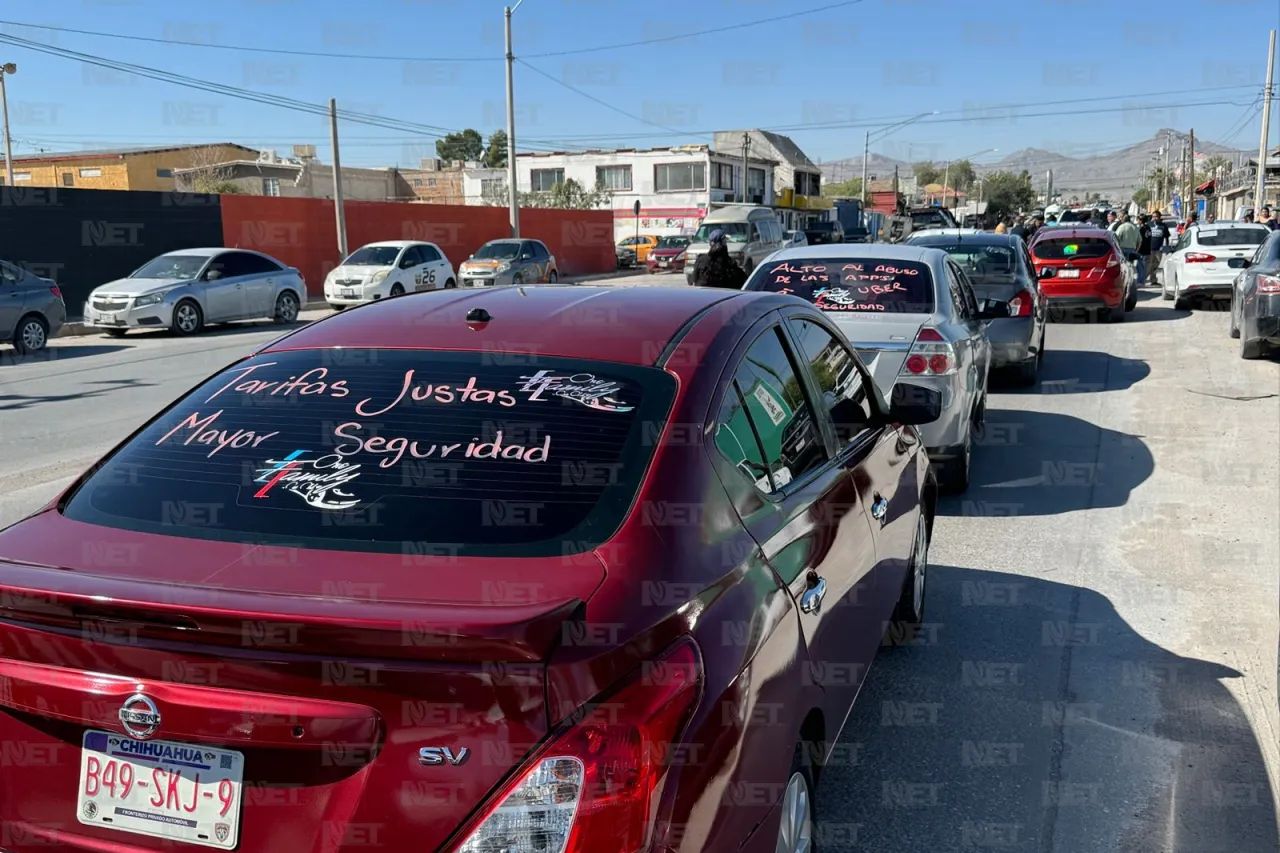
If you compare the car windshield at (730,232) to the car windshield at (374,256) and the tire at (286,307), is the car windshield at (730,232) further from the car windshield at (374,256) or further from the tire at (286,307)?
the tire at (286,307)

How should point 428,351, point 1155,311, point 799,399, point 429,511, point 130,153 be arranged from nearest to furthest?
point 429,511 < point 428,351 < point 799,399 < point 1155,311 < point 130,153

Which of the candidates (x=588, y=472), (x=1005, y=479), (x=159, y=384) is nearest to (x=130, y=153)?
(x=159, y=384)

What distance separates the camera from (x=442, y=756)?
6.07 ft

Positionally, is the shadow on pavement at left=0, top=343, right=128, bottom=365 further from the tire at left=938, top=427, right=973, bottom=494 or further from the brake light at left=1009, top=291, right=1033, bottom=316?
the tire at left=938, top=427, right=973, bottom=494

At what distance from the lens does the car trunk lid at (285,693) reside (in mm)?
1857

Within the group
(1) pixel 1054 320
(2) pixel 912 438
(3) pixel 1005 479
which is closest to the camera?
(2) pixel 912 438

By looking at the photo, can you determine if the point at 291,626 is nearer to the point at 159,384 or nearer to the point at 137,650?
the point at 137,650

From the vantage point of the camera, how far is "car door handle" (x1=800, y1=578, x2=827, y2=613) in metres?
2.81

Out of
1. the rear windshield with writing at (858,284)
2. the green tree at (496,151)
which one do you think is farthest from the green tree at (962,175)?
the rear windshield with writing at (858,284)

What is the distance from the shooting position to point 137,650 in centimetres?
195

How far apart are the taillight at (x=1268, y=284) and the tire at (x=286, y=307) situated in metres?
17.2

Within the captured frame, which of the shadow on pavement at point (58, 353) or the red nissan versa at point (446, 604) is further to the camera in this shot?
the shadow on pavement at point (58, 353)

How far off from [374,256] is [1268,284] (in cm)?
1859

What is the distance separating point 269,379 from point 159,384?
36.5 feet
